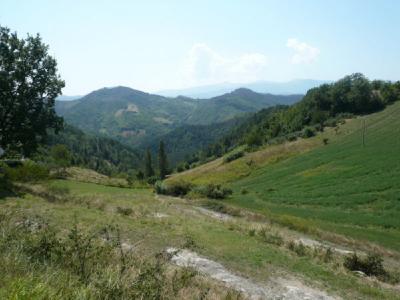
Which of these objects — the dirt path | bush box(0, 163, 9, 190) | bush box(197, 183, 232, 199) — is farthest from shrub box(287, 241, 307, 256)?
bush box(197, 183, 232, 199)

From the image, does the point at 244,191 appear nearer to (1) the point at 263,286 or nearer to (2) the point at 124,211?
(2) the point at 124,211

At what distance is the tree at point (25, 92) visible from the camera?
1210 inches

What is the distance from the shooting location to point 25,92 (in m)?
31.3

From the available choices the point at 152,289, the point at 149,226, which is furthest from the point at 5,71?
the point at 152,289

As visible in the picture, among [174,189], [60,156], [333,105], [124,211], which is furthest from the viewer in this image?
[333,105]

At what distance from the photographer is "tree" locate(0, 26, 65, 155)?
3073 centimetres

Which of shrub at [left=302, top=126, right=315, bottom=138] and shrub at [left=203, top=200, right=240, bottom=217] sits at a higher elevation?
shrub at [left=302, top=126, right=315, bottom=138]

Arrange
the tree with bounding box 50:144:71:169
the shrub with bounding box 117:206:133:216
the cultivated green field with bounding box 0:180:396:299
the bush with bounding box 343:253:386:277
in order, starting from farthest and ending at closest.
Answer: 1. the tree with bounding box 50:144:71:169
2. the shrub with bounding box 117:206:133:216
3. the bush with bounding box 343:253:386:277
4. the cultivated green field with bounding box 0:180:396:299

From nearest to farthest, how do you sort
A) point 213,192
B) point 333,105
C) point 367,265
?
point 367,265 → point 213,192 → point 333,105

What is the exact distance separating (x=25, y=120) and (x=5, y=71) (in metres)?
4.07

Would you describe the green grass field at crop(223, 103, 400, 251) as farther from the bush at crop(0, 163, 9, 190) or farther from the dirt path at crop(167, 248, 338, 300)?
the bush at crop(0, 163, 9, 190)

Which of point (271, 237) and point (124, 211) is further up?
point (124, 211)

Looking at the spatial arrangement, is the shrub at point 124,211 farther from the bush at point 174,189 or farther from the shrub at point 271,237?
the bush at point 174,189

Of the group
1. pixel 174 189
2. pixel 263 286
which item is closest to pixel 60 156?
pixel 174 189
